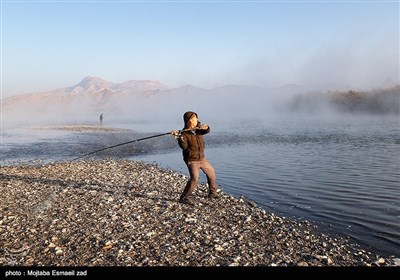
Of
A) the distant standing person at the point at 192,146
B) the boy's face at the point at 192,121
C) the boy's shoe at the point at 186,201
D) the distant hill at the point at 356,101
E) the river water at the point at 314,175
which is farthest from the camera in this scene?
the distant hill at the point at 356,101

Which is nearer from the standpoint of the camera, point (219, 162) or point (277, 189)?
point (277, 189)

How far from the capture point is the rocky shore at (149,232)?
8141 mm

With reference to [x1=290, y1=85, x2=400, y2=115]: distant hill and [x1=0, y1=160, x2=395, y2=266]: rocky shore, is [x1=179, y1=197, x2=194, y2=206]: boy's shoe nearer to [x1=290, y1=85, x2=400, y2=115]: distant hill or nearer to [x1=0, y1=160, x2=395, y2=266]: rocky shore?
[x1=0, y1=160, x2=395, y2=266]: rocky shore

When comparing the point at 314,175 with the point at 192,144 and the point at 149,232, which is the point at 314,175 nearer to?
the point at 192,144

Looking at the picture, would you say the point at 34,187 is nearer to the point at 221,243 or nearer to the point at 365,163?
the point at 221,243

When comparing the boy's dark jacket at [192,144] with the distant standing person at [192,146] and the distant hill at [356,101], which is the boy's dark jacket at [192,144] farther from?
the distant hill at [356,101]

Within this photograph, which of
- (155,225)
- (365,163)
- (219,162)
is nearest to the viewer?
(155,225)

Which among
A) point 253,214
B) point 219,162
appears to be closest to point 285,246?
point 253,214

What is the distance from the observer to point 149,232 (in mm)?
9805

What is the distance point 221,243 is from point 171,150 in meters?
24.6

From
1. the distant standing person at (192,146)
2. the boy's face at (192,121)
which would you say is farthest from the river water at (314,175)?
the boy's face at (192,121)

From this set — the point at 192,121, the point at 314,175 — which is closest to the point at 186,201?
the point at 192,121
